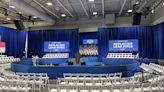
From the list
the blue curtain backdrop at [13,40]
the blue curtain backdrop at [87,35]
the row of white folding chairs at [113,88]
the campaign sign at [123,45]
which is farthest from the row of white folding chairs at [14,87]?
the blue curtain backdrop at [87,35]

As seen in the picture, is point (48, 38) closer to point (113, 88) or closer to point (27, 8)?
point (27, 8)

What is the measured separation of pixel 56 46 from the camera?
21469mm

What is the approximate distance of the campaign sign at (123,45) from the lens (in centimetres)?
1898

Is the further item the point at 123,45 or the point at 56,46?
the point at 56,46

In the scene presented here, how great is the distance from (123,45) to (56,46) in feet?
24.9

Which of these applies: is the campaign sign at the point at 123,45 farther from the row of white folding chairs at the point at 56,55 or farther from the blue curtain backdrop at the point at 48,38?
the row of white folding chairs at the point at 56,55

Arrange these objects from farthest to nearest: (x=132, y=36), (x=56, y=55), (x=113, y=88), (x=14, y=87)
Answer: (x=56, y=55) < (x=132, y=36) < (x=14, y=87) < (x=113, y=88)

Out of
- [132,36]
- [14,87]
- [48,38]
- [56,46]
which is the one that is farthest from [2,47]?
[14,87]

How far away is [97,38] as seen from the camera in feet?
69.1

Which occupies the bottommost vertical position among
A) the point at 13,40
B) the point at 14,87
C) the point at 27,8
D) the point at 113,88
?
the point at 14,87

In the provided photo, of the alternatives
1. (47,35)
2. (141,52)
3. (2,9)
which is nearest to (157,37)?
(141,52)

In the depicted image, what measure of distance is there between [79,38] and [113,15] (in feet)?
16.3

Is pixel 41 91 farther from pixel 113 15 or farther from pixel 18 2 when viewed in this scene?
pixel 113 15

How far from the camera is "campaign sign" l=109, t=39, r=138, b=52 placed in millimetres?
18984
